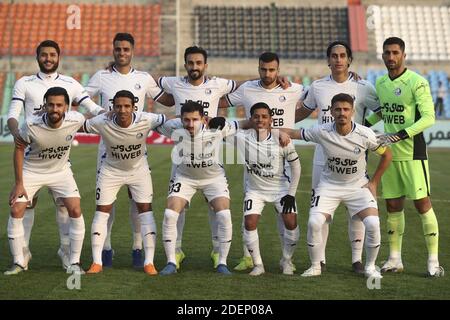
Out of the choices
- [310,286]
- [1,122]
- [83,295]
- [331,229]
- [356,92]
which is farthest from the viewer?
[1,122]

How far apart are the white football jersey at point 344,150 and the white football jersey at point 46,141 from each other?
2.56 metres

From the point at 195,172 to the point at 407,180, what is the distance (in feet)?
7.83

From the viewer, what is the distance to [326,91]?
34.6 ft

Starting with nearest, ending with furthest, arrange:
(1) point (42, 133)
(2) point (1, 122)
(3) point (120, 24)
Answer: (1) point (42, 133) → (2) point (1, 122) → (3) point (120, 24)

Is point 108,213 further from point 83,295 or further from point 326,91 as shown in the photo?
point 326,91

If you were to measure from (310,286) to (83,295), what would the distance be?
A: 2.29m

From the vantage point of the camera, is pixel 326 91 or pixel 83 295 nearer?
pixel 83 295

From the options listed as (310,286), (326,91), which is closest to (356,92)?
(326,91)

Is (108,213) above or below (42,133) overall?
below

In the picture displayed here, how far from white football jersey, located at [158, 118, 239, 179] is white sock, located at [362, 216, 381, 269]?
183cm

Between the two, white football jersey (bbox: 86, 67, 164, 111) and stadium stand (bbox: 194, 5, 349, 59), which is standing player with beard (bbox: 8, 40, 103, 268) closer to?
white football jersey (bbox: 86, 67, 164, 111)

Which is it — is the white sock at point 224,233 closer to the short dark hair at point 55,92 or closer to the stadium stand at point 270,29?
the short dark hair at point 55,92

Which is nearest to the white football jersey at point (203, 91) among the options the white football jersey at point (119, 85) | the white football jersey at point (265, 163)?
the white football jersey at point (119, 85)

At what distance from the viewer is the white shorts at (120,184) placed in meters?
10.3
